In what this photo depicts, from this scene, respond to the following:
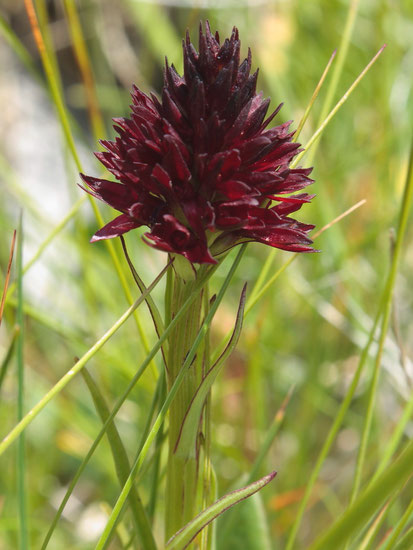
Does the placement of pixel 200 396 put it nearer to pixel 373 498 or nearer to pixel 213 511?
pixel 213 511

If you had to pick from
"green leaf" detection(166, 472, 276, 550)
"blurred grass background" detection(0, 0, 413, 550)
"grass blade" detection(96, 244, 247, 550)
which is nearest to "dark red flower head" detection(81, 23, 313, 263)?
"grass blade" detection(96, 244, 247, 550)

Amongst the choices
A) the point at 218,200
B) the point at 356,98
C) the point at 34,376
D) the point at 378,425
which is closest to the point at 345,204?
the point at 356,98

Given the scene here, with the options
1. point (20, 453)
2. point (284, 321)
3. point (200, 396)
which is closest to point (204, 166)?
point (200, 396)

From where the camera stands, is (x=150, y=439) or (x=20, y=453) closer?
(x=150, y=439)

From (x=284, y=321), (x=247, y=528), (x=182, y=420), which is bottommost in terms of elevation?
(x=247, y=528)

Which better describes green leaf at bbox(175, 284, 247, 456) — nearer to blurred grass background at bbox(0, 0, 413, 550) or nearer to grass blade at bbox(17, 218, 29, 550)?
grass blade at bbox(17, 218, 29, 550)

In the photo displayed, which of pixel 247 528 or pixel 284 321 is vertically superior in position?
pixel 284 321

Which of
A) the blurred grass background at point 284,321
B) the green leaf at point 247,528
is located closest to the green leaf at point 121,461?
the green leaf at point 247,528
